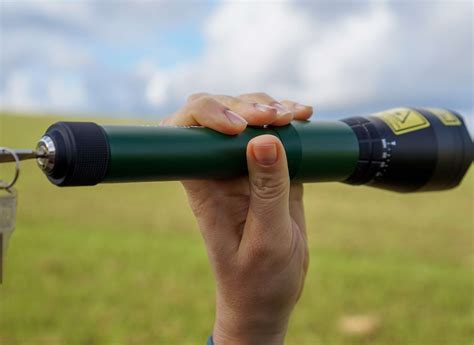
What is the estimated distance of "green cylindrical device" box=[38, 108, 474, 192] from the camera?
3.45 feet

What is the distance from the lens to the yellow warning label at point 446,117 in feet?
5.59

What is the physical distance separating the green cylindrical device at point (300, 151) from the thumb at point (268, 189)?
30 mm

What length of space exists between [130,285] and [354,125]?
4.16 m

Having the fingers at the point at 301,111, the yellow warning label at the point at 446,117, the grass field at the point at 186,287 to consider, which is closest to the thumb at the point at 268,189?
the fingers at the point at 301,111

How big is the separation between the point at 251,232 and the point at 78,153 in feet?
1.52

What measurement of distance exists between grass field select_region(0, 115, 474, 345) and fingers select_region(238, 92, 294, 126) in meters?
3.10

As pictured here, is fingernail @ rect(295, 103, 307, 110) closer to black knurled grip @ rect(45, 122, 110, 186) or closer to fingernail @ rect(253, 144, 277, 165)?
fingernail @ rect(253, 144, 277, 165)

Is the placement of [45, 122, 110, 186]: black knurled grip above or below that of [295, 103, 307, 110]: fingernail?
above

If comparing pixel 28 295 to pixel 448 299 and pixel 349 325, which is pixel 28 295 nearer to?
pixel 349 325

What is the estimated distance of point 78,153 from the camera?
3.40 feet

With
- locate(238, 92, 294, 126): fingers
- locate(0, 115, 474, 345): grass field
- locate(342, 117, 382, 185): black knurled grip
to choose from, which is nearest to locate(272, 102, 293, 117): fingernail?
locate(238, 92, 294, 126): fingers

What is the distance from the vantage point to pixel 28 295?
16.5 feet

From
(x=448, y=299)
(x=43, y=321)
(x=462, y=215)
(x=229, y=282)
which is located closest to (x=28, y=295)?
(x=43, y=321)

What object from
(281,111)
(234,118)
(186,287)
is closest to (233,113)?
(234,118)
